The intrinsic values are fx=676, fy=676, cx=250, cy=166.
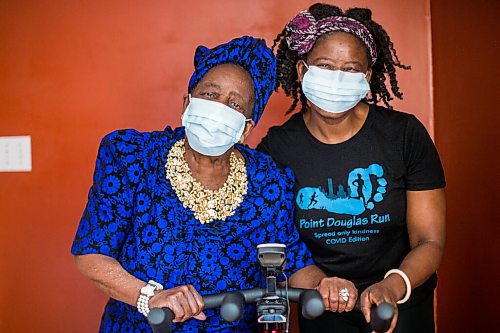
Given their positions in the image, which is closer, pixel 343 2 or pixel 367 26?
pixel 367 26

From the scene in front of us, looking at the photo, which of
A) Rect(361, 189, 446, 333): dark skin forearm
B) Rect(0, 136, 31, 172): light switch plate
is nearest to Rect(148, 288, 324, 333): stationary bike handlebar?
Rect(361, 189, 446, 333): dark skin forearm

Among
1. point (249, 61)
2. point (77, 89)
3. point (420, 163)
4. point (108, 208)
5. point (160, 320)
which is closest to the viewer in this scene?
point (160, 320)

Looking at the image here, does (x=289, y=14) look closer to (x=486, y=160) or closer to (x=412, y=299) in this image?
(x=486, y=160)

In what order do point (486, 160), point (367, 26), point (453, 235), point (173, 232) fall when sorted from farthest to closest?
1. point (453, 235)
2. point (486, 160)
3. point (367, 26)
4. point (173, 232)

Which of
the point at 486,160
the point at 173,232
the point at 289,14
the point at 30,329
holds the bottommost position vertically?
the point at 30,329

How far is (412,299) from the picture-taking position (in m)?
2.55

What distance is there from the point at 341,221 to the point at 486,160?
0.89 metres

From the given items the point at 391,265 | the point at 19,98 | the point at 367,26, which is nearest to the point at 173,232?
the point at 391,265

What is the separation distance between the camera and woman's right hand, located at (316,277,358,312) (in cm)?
197

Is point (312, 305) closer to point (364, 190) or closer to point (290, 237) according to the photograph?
point (290, 237)

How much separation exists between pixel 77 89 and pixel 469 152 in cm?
200

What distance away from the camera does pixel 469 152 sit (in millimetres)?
3139

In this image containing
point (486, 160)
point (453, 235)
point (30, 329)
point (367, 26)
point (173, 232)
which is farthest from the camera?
point (30, 329)

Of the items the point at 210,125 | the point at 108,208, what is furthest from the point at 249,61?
the point at 108,208
